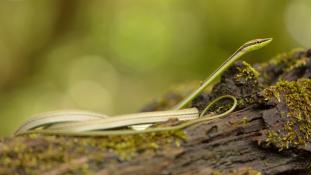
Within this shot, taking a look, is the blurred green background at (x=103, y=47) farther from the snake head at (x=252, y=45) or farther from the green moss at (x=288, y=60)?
the snake head at (x=252, y=45)

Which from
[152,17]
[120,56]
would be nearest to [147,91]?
[120,56]

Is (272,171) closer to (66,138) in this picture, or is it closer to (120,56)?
(66,138)

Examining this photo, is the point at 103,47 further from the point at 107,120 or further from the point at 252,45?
the point at 107,120

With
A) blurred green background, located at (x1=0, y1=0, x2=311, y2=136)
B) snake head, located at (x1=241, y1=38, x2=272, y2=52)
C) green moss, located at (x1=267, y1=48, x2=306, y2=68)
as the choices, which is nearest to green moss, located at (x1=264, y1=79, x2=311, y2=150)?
snake head, located at (x1=241, y1=38, x2=272, y2=52)

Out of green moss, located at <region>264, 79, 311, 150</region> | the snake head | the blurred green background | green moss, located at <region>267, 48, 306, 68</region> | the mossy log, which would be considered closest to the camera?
the mossy log

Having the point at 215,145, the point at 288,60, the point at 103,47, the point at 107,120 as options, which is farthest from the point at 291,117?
the point at 103,47

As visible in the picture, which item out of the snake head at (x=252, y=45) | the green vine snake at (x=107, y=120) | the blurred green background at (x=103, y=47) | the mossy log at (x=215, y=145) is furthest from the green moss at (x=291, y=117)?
the blurred green background at (x=103, y=47)

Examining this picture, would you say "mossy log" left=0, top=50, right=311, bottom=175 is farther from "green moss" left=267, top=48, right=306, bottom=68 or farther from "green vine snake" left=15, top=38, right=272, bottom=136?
"green moss" left=267, top=48, right=306, bottom=68
